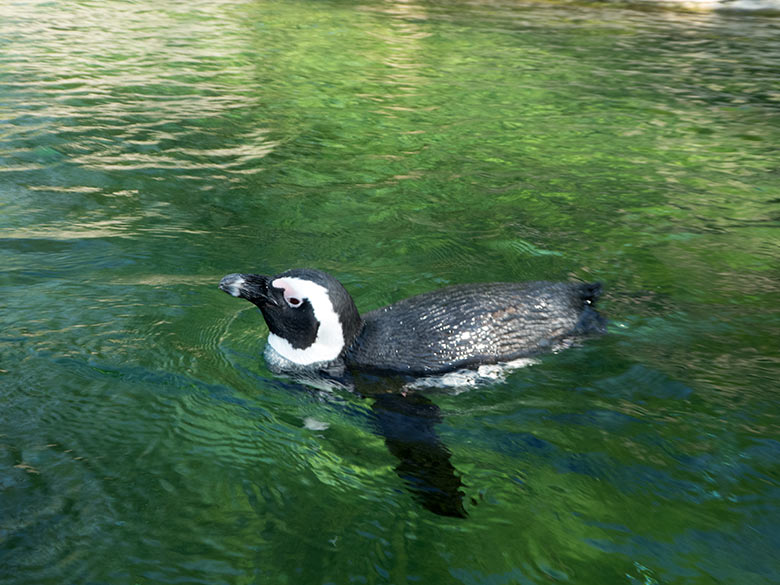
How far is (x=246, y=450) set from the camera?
154 inches

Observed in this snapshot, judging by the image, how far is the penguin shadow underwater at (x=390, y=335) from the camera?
4.31 m

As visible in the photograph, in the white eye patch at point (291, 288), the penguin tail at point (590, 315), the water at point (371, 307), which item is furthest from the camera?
the penguin tail at point (590, 315)

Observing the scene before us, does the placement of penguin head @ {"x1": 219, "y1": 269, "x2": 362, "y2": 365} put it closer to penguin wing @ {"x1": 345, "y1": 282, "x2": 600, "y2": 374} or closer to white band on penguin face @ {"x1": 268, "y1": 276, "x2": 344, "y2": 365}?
white band on penguin face @ {"x1": 268, "y1": 276, "x2": 344, "y2": 365}

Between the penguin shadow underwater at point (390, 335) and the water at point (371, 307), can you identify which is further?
the penguin shadow underwater at point (390, 335)

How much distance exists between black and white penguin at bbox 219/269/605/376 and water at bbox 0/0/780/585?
0.19 m

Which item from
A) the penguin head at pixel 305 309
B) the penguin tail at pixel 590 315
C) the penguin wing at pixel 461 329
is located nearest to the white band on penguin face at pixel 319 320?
the penguin head at pixel 305 309

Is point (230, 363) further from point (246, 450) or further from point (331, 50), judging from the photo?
point (331, 50)

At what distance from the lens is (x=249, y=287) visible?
436 centimetres

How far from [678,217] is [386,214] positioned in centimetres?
257

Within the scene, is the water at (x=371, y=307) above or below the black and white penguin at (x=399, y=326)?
below

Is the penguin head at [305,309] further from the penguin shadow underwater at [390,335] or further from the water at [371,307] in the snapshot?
the water at [371,307]

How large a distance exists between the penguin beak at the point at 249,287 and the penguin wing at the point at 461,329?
1.79 feet

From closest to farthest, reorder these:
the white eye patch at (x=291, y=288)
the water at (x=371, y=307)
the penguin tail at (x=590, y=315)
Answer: the water at (x=371, y=307), the white eye patch at (x=291, y=288), the penguin tail at (x=590, y=315)

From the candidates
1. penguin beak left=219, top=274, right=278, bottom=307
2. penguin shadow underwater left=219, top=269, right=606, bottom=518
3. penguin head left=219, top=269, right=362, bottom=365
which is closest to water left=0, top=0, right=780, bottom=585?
penguin shadow underwater left=219, top=269, right=606, bottom=518
